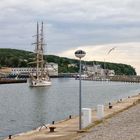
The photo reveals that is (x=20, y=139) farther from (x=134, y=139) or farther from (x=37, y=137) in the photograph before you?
(x=134, y=139)

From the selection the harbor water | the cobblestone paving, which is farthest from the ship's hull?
the cobblestone paving

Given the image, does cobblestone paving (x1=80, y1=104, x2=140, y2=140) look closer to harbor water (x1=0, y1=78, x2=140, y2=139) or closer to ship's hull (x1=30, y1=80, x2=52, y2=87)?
harbor water (x1=0, y1=78, x2=140, y2=139)

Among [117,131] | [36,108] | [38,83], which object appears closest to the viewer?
[117,131]

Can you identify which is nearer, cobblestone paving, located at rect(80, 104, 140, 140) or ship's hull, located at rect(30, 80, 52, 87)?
cobblestone paving, located at rect(80, 104, 140, 140)

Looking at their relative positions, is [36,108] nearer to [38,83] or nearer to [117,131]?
[117,131]

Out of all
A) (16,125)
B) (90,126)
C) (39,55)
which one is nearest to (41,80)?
(39,55)

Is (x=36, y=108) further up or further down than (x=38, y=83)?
further down

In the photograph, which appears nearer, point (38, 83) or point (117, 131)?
point (117, 131)

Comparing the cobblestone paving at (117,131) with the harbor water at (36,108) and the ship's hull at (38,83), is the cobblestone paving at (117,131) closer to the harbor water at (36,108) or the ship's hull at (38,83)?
the harbor water at (36,108)

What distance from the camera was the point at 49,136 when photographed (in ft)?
76.8

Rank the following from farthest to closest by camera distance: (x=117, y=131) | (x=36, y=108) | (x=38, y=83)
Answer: (x=38, y=83), (x=36, y=108), (x=117, y=131)

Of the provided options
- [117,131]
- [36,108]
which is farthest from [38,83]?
[117,131]

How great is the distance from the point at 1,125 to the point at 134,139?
21.6m

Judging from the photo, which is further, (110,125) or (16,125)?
(16,125)
